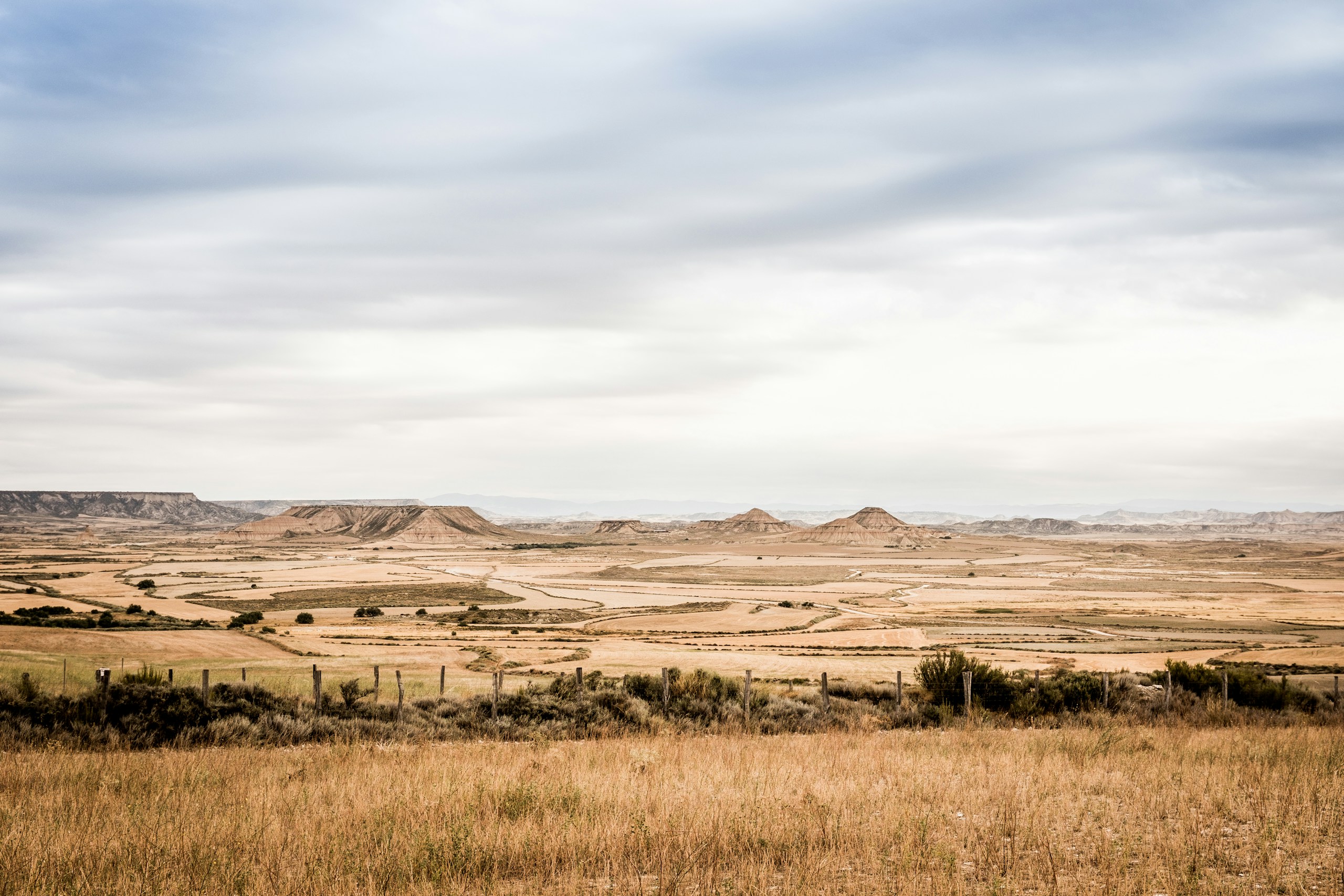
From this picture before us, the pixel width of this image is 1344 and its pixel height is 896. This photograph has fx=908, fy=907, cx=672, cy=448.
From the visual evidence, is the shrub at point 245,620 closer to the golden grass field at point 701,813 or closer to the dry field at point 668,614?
the dry field at point 668,614

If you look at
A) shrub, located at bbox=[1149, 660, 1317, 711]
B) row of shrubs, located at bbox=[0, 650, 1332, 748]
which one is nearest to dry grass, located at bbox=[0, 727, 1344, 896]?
row of shrubs, located at bbox=[0, 650, 1332, 748]

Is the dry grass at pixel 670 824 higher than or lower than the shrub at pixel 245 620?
higher

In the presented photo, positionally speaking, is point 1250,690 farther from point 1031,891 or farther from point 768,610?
point 768,610

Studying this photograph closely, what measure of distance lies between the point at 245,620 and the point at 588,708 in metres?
50.8

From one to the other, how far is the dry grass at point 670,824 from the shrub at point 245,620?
50.2 meters

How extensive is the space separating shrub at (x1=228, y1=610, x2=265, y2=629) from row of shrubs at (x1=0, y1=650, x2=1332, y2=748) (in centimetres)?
4062

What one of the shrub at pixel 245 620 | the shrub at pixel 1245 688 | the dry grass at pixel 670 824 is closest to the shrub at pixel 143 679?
the dry grass at pixel 670 824

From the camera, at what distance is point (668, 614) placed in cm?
7212

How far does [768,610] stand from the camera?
74125mm

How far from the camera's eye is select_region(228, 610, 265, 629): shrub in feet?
192

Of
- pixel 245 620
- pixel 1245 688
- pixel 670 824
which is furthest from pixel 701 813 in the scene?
pixel 245 620

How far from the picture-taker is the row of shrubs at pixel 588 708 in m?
15.4

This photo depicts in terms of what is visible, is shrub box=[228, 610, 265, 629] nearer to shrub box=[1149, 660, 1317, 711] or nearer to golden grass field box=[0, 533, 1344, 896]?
golden grass field box=[0, 533, 1344, 896]

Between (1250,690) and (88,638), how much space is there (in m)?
45.1
